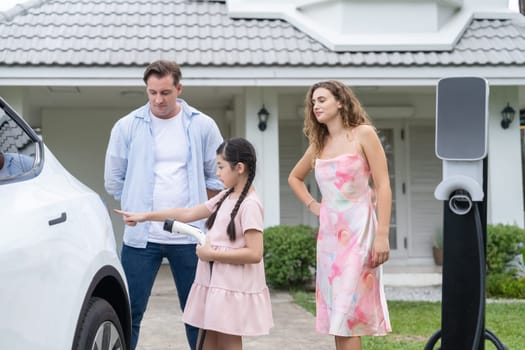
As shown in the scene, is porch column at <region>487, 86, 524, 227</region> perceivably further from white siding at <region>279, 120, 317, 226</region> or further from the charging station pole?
the charging station pole

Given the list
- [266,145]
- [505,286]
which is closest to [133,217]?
[266,145]

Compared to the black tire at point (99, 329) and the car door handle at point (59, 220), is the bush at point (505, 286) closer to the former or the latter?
the black tire at point (99, 329)

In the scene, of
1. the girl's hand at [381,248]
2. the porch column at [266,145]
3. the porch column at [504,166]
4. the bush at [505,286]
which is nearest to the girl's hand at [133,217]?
the girl's hand at [381,248]

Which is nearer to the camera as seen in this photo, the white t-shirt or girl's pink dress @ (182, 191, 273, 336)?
girl's pink dress @ (182, 191, 273, 336)

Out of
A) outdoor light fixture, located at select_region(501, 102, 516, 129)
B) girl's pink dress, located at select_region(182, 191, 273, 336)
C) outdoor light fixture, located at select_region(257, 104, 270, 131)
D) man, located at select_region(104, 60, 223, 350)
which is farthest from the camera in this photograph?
outdoor light fixture, located at select_region(501, 102, 516, 129)

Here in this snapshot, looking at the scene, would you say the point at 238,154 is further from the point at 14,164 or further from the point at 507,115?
the point at 507,115

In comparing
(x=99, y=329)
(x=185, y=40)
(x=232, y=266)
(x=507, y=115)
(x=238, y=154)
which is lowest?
(x=99, y=329)

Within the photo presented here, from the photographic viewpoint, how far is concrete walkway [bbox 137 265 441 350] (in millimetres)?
5312

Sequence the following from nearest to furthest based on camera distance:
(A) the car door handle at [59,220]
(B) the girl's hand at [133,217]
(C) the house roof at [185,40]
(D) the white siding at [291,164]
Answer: (A) the car door handle at [59,220], (B) the girl's hand at [133,217], (C) the house roof at [185,40], (D) the white siding at [291,164]

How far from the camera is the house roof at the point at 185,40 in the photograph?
871 cm

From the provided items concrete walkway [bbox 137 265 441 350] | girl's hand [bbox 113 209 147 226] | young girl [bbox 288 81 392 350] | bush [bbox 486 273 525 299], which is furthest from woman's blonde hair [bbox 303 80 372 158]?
bush [bbox 486 273 525 299]

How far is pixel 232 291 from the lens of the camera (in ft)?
10.7

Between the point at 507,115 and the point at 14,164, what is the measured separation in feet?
26.1

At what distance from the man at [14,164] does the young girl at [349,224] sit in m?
1.44
